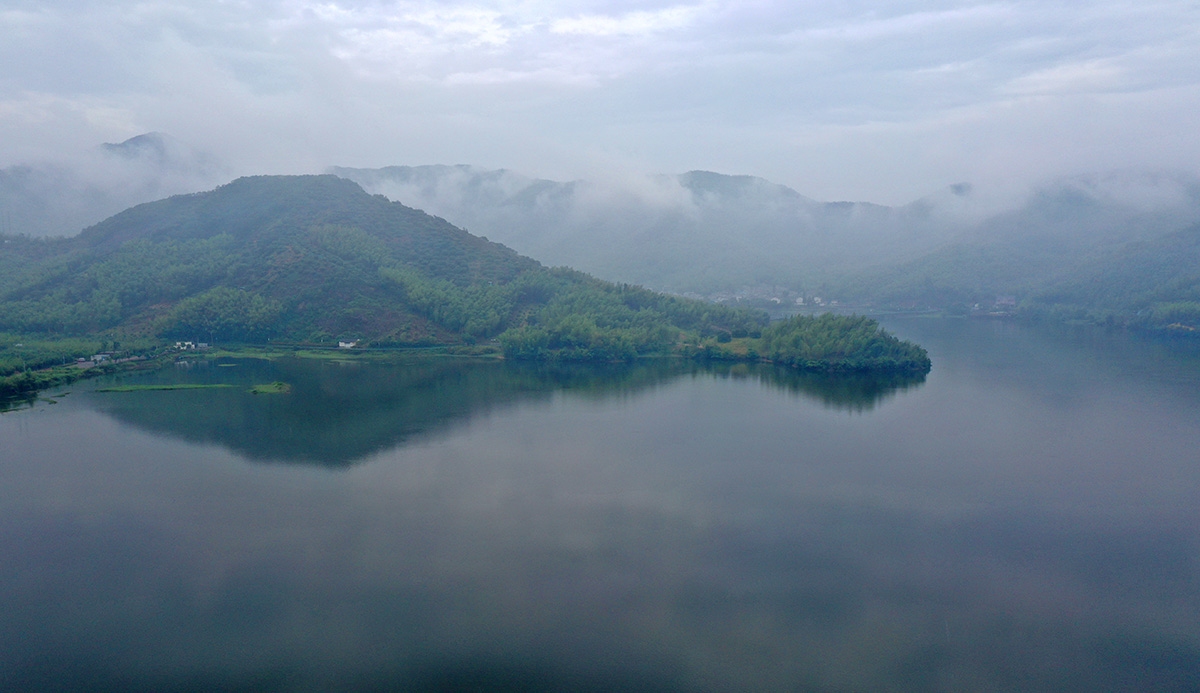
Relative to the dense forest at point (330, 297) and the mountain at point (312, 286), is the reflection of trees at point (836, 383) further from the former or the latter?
the mountain at point (312, 286)

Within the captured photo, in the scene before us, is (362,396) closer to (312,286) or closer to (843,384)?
(312,286)

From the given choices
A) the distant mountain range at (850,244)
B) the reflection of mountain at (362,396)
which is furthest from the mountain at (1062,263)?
the reflection of mountain at (362,396)

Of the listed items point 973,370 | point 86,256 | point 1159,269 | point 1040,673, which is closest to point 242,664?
point 1040,673

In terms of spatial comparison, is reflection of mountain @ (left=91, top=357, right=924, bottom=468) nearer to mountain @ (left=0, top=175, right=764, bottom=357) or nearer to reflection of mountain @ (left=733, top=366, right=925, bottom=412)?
reflection of mountain @ (left=733, top=366, right=925, bottom=412)

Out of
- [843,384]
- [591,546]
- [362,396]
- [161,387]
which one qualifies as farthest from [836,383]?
[161,387]

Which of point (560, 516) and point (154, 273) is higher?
point (154, 273)

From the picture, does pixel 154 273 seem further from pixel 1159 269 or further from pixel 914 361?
pixel 1159 269
